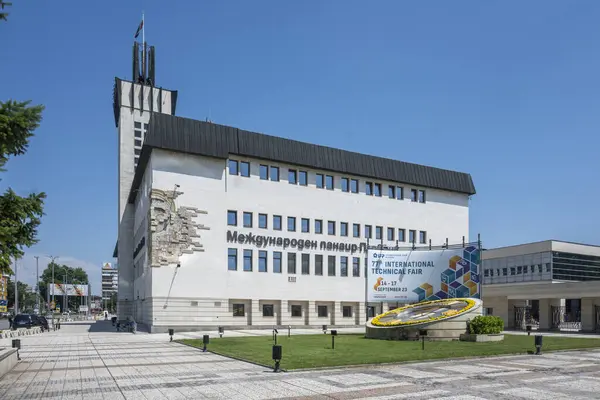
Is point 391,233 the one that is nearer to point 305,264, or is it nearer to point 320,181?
point 320,181

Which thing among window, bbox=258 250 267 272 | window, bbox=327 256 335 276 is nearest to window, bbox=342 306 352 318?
window, bbox=327 256 335 276

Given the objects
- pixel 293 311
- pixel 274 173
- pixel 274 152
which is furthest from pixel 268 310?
pixel 274 152

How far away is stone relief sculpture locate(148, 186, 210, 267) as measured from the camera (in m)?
47.9

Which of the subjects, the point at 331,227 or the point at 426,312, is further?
the point at 331,227

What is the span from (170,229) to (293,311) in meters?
16.0

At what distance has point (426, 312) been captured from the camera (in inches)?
1476

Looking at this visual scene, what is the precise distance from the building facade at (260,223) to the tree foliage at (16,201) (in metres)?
30.6

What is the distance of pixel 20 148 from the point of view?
1697 cm

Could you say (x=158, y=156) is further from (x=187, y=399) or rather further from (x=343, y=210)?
(x=187, y=399)

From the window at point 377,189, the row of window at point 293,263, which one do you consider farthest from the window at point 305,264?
the window at point 377,189

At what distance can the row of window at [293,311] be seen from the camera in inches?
2064

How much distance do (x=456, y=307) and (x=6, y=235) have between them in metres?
28.9

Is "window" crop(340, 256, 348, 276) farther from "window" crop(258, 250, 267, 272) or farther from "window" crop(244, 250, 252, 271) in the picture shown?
"window" crop(244, 250, 252, 271)

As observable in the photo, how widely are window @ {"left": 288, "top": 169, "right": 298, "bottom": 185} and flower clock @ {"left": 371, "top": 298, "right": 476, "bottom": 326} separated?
20.8 metres
